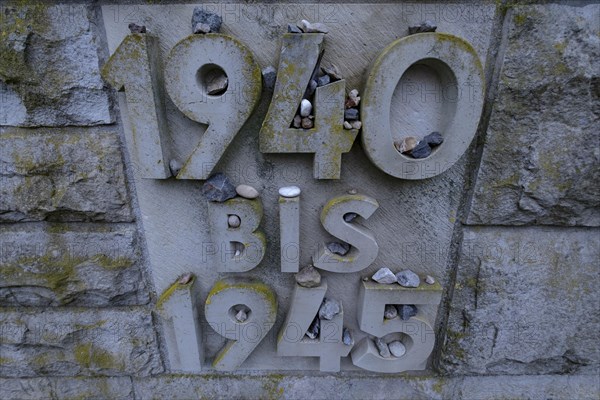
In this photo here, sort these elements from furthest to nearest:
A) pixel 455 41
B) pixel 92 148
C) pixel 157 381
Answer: pixel 157 381 → pixel 92 148 → pixel 455 41

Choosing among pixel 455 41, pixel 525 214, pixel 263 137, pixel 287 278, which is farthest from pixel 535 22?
pixel 287 278

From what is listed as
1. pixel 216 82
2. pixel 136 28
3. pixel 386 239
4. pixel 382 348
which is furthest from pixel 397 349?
pixel 136 28

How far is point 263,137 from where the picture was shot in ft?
2.61

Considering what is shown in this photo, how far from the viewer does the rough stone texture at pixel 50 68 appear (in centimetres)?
79

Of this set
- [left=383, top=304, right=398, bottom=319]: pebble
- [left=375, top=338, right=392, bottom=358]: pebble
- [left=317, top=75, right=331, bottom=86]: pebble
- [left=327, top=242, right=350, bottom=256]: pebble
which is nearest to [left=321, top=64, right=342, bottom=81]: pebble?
[left=317, top=75, right=331, bottom=86]: pebble

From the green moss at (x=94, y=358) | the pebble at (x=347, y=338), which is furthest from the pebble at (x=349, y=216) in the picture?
A: the green moss at (x=94, y=358)

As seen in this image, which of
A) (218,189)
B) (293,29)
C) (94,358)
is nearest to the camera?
(293,29)

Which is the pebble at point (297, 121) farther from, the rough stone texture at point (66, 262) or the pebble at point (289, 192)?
the rough stone texture at point (66, 262)

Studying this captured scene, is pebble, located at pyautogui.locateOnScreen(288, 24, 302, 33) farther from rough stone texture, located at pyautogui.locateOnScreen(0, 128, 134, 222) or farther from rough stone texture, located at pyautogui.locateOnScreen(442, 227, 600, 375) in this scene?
rough stone texture, located at pyautogui.locateOnScreen(442, 227, 600, 375)

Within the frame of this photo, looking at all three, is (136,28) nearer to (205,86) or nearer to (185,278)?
(205,86)

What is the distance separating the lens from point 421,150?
825 millimetres

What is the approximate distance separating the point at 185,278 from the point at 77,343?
1.53 ft

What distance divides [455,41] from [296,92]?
403 mm

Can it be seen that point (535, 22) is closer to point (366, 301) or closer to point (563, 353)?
point (366, 301)
